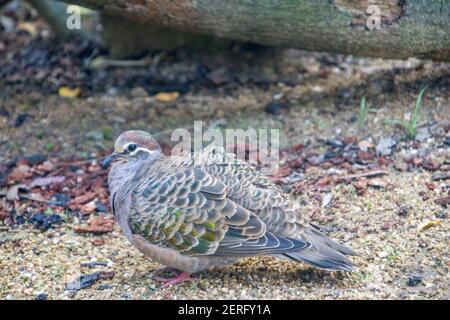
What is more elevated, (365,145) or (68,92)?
(68,92)

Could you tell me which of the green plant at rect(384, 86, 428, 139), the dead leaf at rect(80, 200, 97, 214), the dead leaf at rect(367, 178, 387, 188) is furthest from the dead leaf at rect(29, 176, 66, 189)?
the green plant at rect(384, 86, 428, 139)

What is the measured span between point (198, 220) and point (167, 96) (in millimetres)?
3266

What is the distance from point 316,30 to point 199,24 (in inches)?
41.5

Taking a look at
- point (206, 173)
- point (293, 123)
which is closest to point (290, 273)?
point (206, 173)

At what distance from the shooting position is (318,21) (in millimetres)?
6230

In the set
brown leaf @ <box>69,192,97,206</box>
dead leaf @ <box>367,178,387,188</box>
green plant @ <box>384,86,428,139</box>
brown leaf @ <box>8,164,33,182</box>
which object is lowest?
brown leaf @ <box>69,192,97,206</box>

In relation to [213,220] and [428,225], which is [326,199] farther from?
[213,220]

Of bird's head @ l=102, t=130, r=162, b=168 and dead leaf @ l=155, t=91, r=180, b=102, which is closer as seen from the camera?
bird's head @ l=102, t=130, r=162, b=168

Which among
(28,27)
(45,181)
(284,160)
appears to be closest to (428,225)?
(284,160)

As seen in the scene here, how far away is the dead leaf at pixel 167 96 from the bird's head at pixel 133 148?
242 cm

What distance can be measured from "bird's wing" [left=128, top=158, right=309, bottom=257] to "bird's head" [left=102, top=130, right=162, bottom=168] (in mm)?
473

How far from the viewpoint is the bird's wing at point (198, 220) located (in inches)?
177

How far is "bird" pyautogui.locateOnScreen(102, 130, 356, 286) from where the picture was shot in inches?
176

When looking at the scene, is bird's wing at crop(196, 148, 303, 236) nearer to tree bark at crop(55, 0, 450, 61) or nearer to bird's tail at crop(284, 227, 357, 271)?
bird's tail at crop(284, 227, 357, 271)
